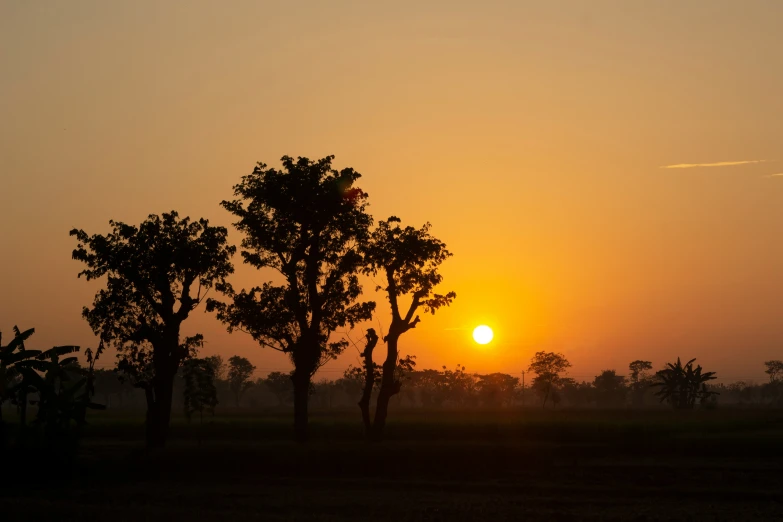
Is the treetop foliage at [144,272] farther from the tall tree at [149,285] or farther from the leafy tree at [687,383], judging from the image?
the leafy tree at [687,383]

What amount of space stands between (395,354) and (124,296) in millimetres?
19228

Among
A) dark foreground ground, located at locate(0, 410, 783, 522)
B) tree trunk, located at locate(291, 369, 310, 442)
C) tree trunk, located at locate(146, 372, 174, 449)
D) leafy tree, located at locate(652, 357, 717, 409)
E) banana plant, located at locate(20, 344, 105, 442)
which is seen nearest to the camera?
dark foreground ground, located at locate(0, 410, 783, 522)

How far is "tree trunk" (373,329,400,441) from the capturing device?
56.2 metres

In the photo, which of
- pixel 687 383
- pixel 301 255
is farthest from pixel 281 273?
pixel 687 383

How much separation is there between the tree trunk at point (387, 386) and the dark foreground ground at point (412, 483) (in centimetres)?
1115

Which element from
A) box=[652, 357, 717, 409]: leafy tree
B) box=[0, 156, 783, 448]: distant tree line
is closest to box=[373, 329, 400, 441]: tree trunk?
box=[0, 156, 783, 448]: distant tree line

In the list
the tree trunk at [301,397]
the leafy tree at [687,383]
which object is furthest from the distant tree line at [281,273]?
the leafy tree at [687,383]

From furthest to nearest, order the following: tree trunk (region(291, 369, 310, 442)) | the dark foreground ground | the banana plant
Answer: tree trunk (region(291, 369, 310, 442))
the banana plant
the dark foreground ground

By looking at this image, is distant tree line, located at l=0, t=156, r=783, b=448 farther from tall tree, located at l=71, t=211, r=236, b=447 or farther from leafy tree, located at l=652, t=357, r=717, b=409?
leafy tree, located at l=652, t=357, r=717, b=409

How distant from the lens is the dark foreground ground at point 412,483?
29.0m

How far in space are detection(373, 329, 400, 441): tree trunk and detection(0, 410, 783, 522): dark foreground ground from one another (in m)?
11.2

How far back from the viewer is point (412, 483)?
36.8 meters

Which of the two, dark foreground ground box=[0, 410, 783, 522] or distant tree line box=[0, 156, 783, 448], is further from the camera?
distant tree line box=[0, 156, 783, 448]

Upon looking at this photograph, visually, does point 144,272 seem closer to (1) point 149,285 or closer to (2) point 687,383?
(1) point 149,285
